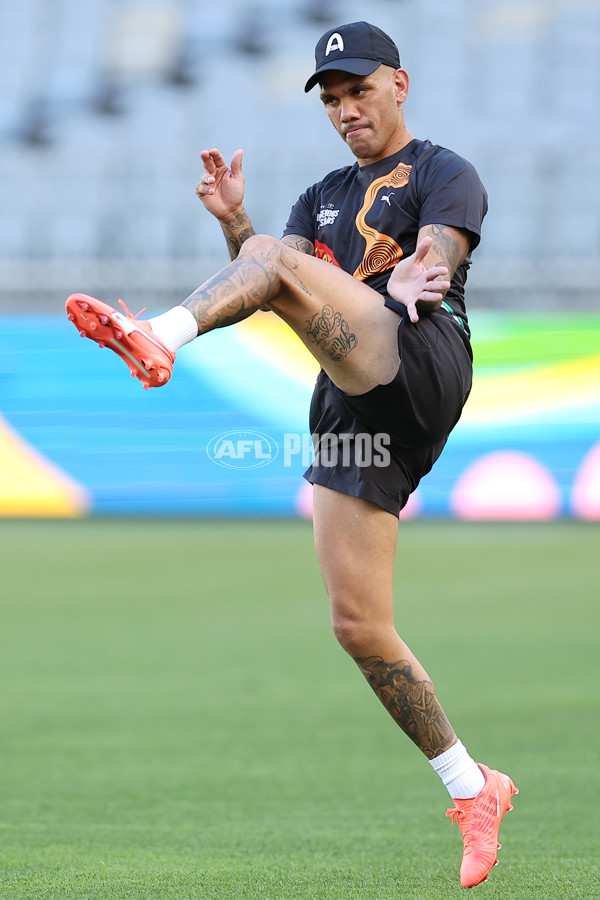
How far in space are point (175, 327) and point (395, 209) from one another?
79 cm

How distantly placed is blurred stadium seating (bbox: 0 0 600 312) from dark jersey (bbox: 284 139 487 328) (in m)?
10.6

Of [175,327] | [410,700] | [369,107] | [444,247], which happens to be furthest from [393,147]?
[410,700]

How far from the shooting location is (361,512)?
2.98 metres

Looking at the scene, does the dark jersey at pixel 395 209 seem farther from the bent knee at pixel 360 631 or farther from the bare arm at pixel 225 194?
the bent knee at pixel 360 631

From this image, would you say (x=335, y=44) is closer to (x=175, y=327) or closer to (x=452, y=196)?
(x=452, y=196)

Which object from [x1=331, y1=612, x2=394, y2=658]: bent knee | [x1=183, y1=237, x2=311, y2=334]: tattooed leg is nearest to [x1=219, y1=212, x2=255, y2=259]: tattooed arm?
[x1=183, y1=237, x2=311, y2=334]: tattooed leg

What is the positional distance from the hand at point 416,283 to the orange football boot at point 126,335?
59cm

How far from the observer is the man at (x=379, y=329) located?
2.70 m

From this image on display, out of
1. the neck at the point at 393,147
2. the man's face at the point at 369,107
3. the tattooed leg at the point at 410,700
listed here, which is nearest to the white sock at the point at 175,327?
the man's face at the point at 369,107

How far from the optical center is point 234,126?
50.3 ft

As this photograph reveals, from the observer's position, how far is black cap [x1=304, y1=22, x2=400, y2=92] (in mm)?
2883

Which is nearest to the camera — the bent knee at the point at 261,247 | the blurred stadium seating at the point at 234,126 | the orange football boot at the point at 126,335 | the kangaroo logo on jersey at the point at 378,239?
the orange football boot at the point at 126,335

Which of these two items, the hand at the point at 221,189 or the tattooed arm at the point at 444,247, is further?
the hand at the point at 221,189

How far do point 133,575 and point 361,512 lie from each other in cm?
574
